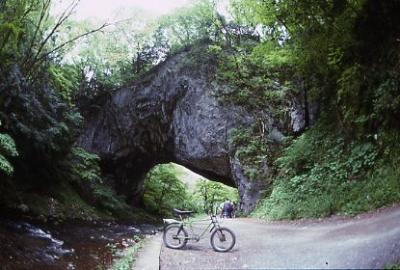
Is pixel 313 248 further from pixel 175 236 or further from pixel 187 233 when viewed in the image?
pixel 175 236

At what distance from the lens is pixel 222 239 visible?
7465 mm

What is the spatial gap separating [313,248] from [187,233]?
318 centimetres

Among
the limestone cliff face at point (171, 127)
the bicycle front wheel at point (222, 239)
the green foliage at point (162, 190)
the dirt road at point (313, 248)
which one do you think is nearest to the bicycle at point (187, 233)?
the bicycle front wheel at point (222, 239)

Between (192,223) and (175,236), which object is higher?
(192,223)

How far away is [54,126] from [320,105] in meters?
10.7

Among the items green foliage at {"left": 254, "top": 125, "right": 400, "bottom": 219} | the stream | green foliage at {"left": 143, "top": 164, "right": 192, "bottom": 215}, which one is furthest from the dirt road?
green foliage at {"left": 143, "top": 164, "right": 192, "bottom": 215}

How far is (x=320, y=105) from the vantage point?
1354 centimetres

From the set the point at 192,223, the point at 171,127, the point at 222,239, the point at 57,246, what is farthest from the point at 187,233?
the point at 171,127

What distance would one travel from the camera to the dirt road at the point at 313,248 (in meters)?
4.57

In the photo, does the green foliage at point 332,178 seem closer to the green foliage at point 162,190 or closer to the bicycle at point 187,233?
the bicycle at point 187,233

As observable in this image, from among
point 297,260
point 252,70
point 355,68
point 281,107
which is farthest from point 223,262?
point 252,70

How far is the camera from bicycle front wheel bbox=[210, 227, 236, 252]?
741cm

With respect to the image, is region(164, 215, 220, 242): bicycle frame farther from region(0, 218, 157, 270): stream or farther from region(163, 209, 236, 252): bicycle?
region(0, 218, 157, 270): stream

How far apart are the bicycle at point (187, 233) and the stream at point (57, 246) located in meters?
2.74
